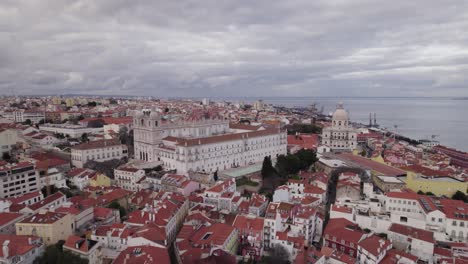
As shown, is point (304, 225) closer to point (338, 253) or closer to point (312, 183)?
point (338, 253)

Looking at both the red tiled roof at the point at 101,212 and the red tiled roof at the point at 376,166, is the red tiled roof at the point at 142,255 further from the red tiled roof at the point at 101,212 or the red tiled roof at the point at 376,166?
the red tiled roof at the point at 376,166

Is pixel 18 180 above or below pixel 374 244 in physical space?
above

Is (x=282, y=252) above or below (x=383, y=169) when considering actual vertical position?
below

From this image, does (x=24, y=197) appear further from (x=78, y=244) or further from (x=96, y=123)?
(x=96, y=123)

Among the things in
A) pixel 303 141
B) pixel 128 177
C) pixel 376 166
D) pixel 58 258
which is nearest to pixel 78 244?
pixel 58 258

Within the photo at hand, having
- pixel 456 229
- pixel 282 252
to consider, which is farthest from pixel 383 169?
pixel 282 252

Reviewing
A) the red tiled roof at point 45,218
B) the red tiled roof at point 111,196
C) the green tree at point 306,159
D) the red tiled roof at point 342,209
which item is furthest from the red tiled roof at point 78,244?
the green tree at point 306,159

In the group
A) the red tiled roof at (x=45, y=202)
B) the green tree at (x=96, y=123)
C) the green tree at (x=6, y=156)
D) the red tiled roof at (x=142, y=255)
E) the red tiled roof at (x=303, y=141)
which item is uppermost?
the green tree at (x=96, y=123)
